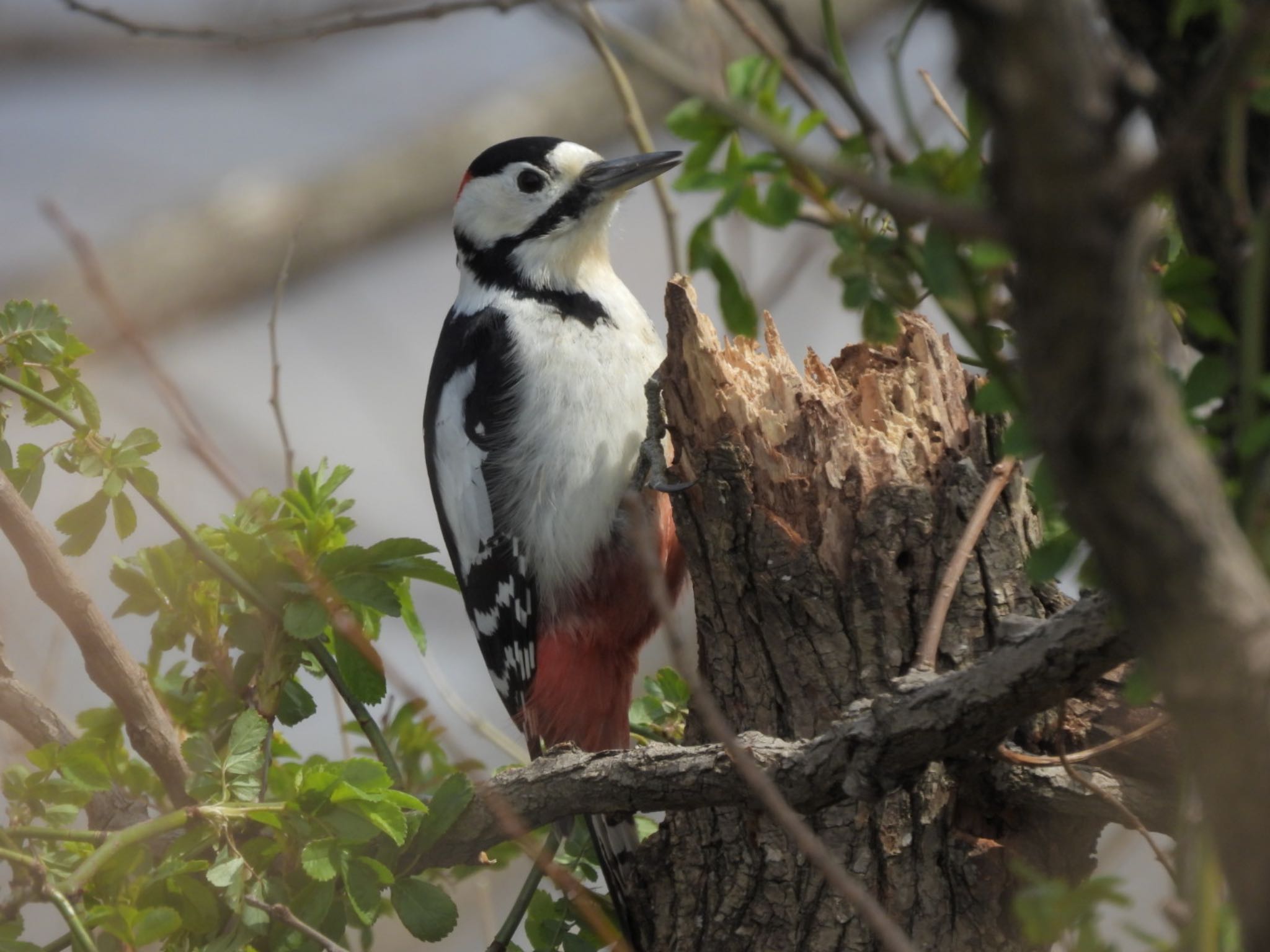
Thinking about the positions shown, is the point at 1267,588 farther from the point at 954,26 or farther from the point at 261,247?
the point at 261,247

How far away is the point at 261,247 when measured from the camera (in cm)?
640

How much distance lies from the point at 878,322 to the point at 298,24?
43.1 inches

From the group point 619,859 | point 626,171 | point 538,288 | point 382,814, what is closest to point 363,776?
point 382,814

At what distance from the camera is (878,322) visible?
4.01 feet

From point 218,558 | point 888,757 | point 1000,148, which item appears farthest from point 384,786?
point 1000,148

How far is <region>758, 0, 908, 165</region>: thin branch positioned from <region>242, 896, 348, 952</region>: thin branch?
1.35 meters

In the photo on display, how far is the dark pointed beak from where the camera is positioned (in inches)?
124

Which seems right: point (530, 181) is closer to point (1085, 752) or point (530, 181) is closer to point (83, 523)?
point (83, 523)

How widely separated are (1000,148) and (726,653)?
1663 mm

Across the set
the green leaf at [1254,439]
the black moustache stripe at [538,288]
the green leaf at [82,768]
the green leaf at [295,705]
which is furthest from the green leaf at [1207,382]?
the black moustache stripe at [538,288]

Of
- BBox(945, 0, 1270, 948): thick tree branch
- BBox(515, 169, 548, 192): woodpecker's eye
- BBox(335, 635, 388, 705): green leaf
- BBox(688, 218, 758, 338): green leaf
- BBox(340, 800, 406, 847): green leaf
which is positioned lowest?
BBox(945, 0, 1270, 948): thick tree branch

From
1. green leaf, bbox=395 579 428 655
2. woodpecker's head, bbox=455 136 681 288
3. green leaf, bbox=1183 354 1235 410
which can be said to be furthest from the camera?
woodpecker's head, bbox=455 136 681 288

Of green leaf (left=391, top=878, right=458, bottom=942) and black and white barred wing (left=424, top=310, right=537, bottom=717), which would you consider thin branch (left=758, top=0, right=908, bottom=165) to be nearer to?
green leaf (left=391, top=878, right=458, bottom=942)

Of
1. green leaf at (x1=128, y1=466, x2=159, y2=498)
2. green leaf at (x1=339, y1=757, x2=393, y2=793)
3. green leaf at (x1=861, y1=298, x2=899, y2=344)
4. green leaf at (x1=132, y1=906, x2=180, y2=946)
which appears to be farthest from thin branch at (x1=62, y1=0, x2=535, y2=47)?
green leaf at (x1=132, y1=906, x2=180, y2=946)
